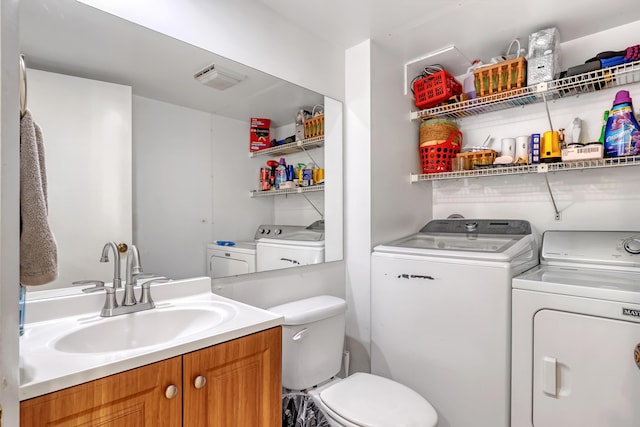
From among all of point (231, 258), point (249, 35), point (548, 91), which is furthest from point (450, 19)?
point (231, 258)

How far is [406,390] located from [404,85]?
1.88m

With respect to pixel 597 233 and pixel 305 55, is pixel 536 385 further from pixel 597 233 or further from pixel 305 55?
pixel 305 55

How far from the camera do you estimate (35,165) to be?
687 mm

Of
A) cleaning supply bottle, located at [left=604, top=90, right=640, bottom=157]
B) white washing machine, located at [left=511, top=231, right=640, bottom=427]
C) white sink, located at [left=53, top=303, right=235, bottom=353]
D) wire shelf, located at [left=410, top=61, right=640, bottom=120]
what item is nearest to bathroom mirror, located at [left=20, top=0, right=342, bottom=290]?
white sink, located at [left=53, top=303, right=235, bottom=353]

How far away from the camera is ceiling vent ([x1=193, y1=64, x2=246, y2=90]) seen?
155 centimetres

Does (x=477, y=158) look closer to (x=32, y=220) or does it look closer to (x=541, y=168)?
(x=541, y=168)

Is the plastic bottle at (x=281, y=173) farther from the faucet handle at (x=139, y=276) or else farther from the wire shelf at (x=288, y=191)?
the faucet handle at (x=139, y=276)

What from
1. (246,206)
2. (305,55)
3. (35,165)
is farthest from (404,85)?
(35,165)

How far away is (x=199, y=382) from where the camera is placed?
0.97 m

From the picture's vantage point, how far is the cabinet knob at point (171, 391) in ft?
3.00

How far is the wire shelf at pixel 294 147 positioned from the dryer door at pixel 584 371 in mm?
1487

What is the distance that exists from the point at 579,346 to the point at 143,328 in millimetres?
1750

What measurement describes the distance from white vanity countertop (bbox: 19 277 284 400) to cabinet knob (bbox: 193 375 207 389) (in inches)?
3.5

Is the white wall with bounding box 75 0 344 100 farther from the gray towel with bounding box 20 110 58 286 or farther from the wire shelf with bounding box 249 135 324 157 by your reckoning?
the gray towel with bounding box 20 110 58 286
